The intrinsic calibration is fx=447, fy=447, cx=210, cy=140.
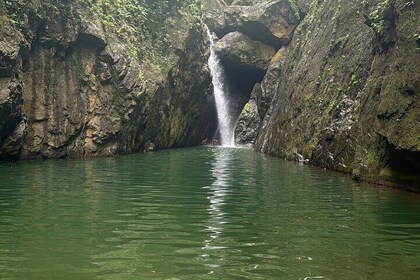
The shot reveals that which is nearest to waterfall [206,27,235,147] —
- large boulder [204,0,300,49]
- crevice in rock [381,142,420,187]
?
large boulder [204,0,300,49]

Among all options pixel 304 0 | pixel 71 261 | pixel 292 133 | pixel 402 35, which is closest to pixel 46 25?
pixel 292 133

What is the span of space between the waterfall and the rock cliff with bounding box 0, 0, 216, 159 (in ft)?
34.9

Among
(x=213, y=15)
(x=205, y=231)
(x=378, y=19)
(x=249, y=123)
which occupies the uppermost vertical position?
(x=213, y=15)

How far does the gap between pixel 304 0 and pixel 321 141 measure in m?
25.1

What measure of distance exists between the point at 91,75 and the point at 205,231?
19700mm

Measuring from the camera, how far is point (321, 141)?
19469 mm

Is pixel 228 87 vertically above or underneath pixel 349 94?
above

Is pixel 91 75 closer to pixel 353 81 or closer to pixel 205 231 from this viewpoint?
pixel 353 81

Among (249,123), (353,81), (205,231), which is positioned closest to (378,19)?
(353,81)

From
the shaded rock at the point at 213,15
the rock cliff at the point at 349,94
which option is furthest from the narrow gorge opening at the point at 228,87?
the rock cliff at the point at 349,94

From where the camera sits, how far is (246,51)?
139 feet

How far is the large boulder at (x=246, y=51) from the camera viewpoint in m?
42.4

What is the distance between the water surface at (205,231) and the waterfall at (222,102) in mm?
33285

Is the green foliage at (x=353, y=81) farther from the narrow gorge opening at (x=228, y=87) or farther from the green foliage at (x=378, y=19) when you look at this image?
the narrow gorge opening at (x=228, y=87)
